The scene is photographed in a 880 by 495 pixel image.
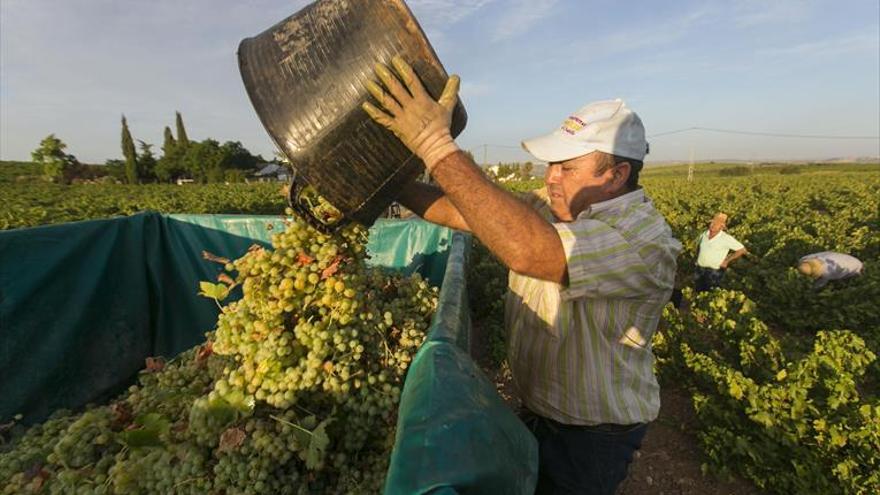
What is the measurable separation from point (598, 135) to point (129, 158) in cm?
7708

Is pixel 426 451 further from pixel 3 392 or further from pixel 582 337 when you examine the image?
pixel 3 392

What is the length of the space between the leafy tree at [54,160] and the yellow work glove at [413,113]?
7557cm

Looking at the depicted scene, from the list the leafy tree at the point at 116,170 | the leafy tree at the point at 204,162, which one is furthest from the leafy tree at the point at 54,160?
the leafy tree at the point at 204,162

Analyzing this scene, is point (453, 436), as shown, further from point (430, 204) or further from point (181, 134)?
point (181, 134)

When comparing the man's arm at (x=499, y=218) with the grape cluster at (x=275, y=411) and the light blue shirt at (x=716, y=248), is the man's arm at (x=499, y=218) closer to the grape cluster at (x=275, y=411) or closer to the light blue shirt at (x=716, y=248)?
the grape cluster at (x=275, y=411)

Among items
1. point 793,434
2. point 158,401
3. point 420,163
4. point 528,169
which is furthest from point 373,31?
point 528,169

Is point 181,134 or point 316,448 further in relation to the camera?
point 181,134

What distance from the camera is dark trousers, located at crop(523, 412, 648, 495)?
2.10m

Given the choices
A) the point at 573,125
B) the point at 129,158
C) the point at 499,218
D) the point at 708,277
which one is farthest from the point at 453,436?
the point at 129,158

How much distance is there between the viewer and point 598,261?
156 centimetres

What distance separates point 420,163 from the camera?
71.7 inches

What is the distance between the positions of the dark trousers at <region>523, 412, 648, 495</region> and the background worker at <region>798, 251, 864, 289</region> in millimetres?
8748

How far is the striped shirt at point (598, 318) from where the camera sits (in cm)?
159

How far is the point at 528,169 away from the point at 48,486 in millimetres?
85230
